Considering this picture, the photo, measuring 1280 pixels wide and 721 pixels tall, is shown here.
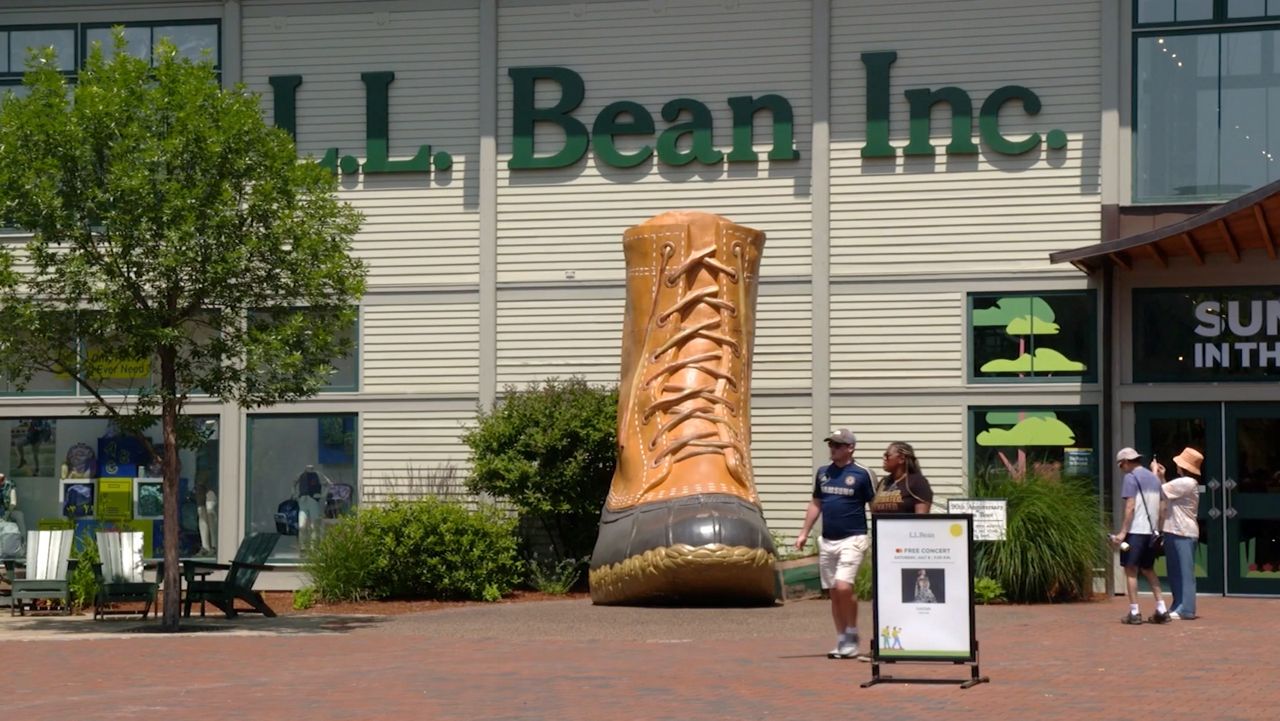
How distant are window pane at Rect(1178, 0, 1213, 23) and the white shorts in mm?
10585

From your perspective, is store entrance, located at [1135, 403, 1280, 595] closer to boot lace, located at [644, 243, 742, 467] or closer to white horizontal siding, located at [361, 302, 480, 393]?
boot lace, located at [644, 243, 742, 467]

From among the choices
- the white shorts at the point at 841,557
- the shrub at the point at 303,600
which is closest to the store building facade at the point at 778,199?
the shrub at the point at 303,600

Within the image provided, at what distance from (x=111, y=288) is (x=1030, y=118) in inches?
442

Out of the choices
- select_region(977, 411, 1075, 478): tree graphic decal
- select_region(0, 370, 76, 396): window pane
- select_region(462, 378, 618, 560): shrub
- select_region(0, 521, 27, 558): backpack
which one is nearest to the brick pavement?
select_region(462, 378, 618, 560): shrub

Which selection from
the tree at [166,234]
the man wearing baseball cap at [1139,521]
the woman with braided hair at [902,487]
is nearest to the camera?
the woman with braided hair at [902,487]

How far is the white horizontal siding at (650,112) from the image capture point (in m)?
23.1

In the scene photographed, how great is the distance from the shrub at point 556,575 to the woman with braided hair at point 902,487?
7320 mm

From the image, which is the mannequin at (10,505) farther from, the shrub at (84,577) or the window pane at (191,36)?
the window pane at (191,36)

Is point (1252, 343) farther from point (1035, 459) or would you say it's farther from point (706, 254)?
point (706, 254)

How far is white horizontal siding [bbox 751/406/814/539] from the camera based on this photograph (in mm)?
22766

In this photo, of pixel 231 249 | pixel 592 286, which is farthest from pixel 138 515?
pixel 231 249

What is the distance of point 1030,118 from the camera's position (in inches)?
882

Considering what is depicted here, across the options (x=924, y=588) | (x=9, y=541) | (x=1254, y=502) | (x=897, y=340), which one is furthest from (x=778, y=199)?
(x=924, y=588)

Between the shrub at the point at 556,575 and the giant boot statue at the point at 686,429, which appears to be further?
the shrub at the point at 556,575
